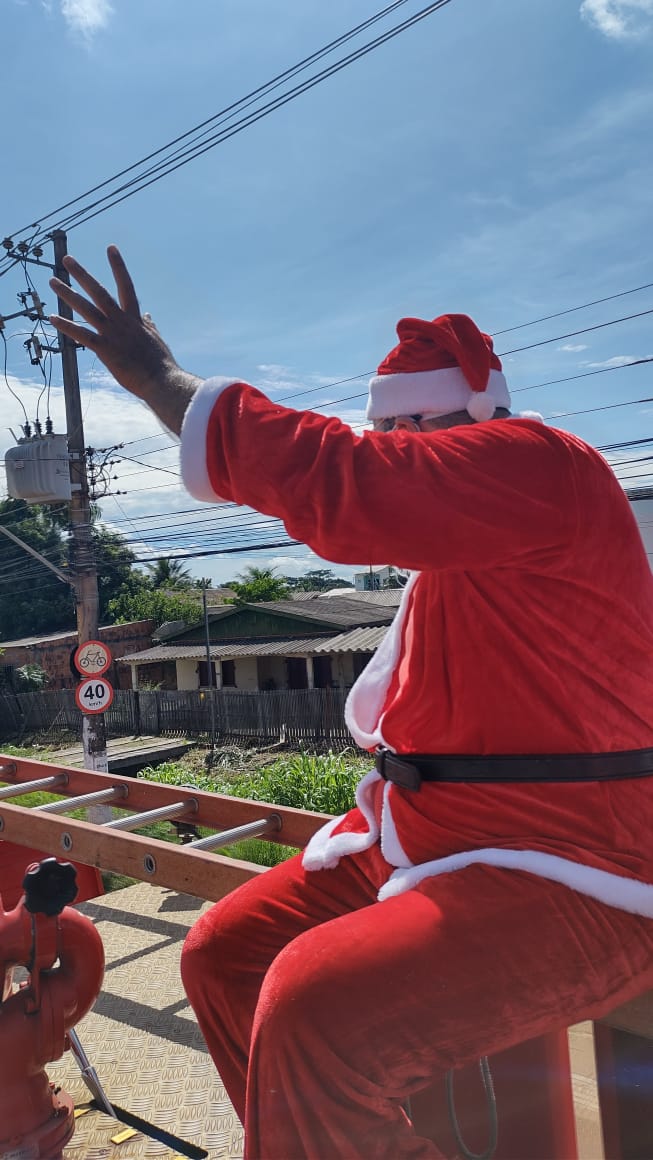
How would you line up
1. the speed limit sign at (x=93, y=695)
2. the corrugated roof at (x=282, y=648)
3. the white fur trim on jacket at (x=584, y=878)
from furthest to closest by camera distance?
the corrugated roof at (x=282, y=648)
the speed limit sign at (x=93, y=695)
the white fur trim on jacket at (x=584, y=878)

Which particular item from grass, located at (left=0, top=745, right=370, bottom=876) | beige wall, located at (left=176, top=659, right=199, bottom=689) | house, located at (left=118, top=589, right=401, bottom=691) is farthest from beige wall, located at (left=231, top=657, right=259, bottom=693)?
grass, located at (left=0, top=745, right=370, bottom=876)

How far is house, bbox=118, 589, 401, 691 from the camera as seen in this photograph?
75.8 ft

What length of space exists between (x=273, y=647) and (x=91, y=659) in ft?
43.3

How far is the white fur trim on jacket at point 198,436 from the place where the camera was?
1.34 metres

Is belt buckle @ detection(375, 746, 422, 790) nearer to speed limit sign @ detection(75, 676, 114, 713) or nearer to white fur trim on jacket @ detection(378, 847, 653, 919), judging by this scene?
white fur trim on jacket @ detection(378, 847, 653, 919)

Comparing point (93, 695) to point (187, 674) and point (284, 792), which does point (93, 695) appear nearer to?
point (284, 792)

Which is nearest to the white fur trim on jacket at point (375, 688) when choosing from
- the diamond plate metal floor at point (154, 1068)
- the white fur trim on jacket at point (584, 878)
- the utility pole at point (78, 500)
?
the white fur trim on jacket at point (584, 878)

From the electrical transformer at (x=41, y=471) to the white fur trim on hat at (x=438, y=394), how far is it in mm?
10720

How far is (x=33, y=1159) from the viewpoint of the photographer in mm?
1745

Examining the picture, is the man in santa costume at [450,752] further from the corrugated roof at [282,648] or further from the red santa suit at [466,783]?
the corrugated roof at [282,648]

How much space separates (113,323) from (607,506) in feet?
2.88

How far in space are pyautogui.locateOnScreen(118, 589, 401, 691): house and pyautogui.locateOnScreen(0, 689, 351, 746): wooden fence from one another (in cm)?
122

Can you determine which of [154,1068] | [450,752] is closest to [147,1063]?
[154,1068]

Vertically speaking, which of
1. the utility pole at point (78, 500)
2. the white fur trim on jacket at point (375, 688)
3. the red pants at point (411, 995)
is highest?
the utility pole at point (78, 500)
